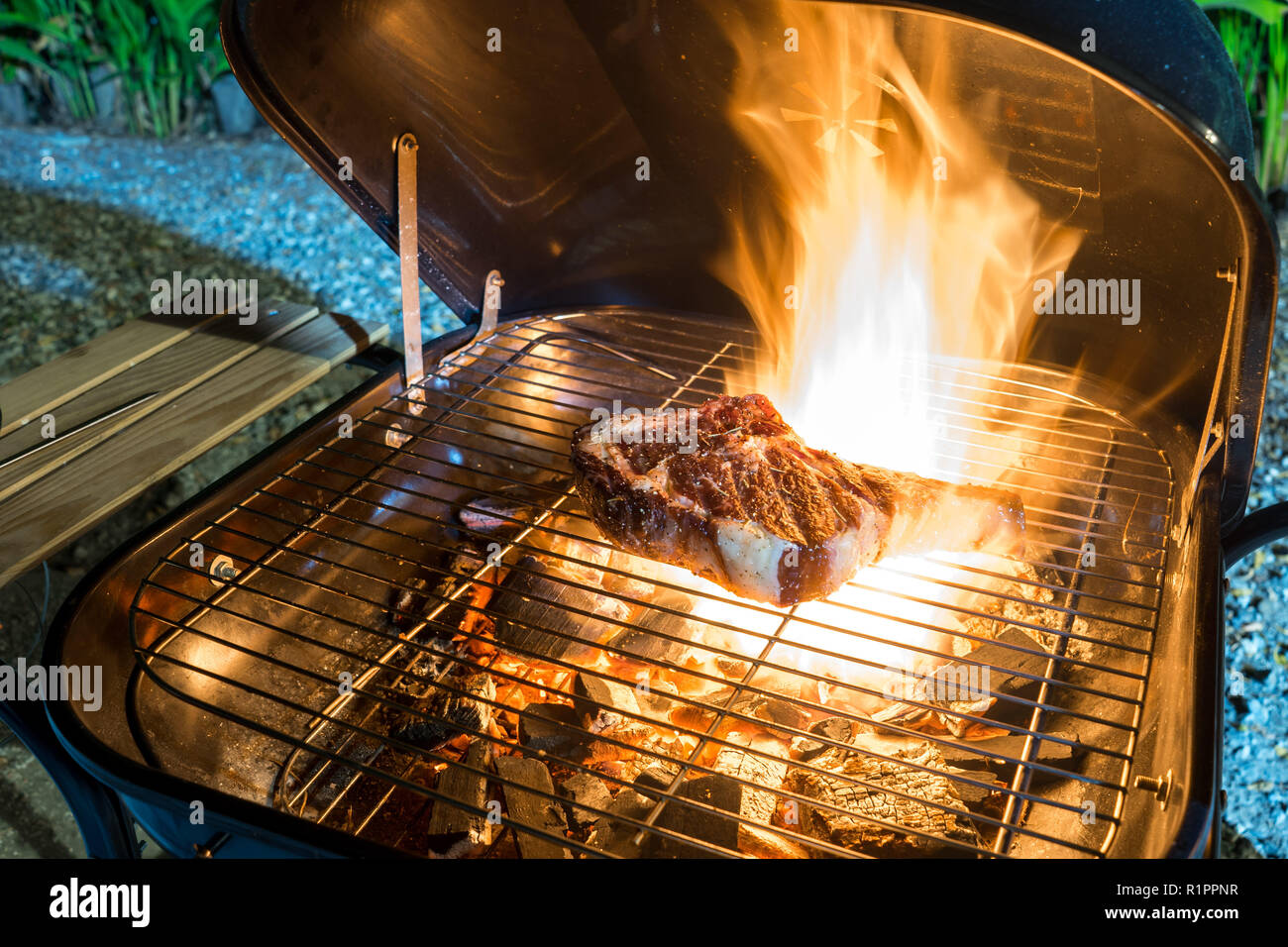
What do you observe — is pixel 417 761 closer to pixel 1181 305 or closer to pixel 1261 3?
pixel 1181 305

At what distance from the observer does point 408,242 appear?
2.56m

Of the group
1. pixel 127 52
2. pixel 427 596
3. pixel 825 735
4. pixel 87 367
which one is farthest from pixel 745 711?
pixel 127 52

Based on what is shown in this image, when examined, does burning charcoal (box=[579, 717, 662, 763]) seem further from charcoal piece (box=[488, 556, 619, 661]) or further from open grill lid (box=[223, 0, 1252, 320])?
open grill lid (box=[223, 0, 1252, 320])

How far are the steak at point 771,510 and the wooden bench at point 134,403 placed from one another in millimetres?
1204

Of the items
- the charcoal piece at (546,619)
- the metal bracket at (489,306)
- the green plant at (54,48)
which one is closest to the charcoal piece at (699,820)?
the charcoal piece at (546,619)

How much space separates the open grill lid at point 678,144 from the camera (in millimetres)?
1482

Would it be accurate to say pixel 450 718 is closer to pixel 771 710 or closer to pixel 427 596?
pixel 427 596

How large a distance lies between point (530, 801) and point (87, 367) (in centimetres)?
214

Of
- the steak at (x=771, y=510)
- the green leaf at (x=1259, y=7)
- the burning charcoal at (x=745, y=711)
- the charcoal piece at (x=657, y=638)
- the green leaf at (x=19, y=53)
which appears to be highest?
the green leaf at (x=1259, y=7)

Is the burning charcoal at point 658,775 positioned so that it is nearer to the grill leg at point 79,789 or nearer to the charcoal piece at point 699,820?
the charcoal piece at point 699,820

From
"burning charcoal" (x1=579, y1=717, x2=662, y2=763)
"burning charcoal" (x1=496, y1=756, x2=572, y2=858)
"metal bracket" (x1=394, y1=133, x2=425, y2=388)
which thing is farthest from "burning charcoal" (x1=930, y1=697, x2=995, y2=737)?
"metal bracket" (x1=394, y1=133, x2=425, y2=388)

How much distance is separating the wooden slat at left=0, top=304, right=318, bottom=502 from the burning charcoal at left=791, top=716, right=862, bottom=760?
80.2 inches
